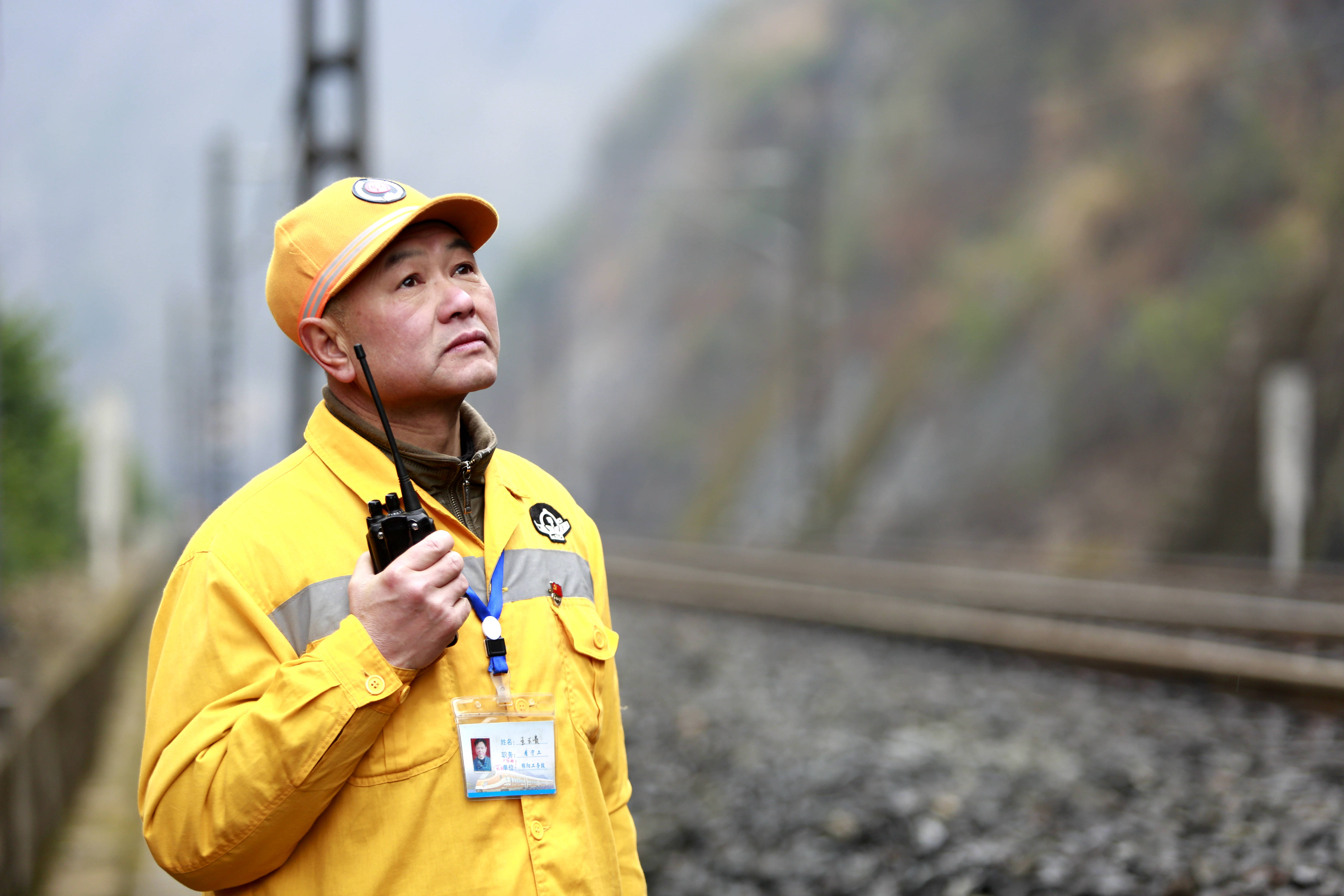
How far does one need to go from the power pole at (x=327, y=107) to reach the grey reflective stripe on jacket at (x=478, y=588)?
5.74 metres

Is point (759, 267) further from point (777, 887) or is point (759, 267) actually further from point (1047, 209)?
point (777, 887)

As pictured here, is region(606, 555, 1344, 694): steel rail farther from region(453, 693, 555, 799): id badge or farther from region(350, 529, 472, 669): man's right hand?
region(350, 529, 472, 669): man's right hand

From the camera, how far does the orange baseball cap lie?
6.47ft

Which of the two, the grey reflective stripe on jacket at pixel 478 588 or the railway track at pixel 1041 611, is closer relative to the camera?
the grey reflective stripe on jacket at pixel 478 588

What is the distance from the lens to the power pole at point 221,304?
1033 inches

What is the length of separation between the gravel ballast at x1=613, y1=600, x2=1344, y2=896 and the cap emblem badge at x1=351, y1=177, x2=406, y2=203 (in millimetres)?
3757

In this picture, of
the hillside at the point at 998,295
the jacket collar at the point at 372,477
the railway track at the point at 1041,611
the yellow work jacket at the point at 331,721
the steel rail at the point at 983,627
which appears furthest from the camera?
the hillside at the point at 998,295

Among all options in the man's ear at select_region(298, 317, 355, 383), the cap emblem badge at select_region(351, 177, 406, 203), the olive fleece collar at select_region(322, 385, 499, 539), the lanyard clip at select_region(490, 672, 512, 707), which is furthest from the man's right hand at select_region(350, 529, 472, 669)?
the cap emblem badge at select_region(351, 177, 406, 203)

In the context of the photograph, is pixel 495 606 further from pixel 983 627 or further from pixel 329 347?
pixel 983 627

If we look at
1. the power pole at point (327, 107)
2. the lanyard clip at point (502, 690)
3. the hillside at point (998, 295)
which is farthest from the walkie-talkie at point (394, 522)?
the hillside at point (998, 295)

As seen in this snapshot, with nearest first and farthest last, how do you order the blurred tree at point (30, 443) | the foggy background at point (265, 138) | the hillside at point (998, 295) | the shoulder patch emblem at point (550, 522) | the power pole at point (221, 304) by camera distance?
the shoulder patch emblem at point (550, 522) < the blurred tree at point (30, 443) < the hillside at point (998, 295) < the power pole at point (221, 304) < the foggy background at point (265, 138)

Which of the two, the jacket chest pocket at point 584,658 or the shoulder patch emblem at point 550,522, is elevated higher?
the shoulder patch emblem at point 550,522

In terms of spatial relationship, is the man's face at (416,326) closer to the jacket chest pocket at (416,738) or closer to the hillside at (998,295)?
the jacket chest pocket at (416,738)

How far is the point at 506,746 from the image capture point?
1.92m
